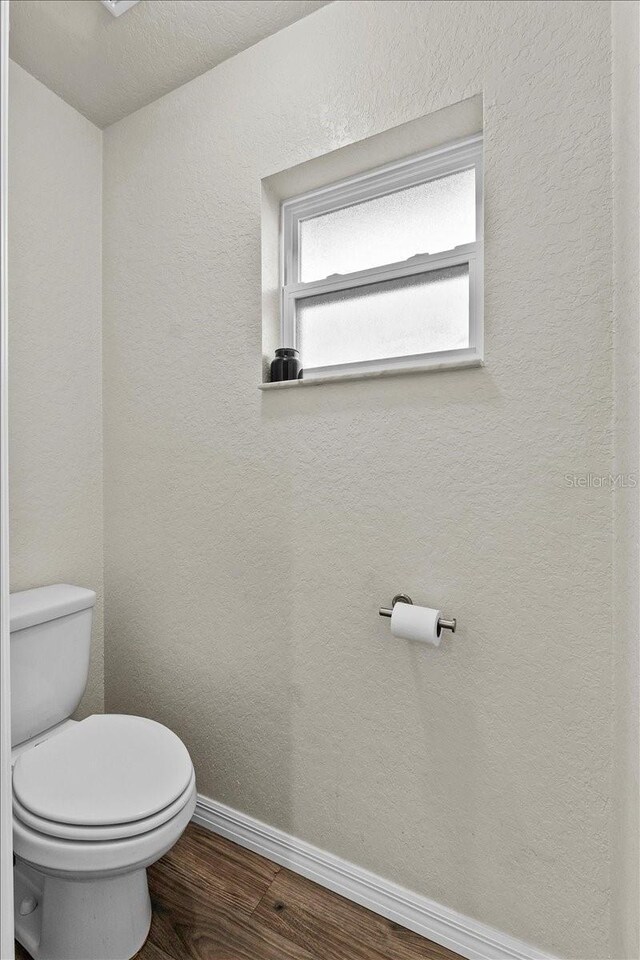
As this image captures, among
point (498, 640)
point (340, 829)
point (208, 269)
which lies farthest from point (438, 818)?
point (208, 269)

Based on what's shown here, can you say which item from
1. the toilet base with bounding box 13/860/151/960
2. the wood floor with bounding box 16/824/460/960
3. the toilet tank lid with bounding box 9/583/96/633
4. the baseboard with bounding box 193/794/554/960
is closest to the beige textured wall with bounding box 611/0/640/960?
the baseboard with bounding box 193/794/554/960

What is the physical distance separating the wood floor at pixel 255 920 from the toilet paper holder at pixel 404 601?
773 mm

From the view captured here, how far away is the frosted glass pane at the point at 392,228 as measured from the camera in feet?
4.08

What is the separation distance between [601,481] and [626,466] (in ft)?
0.20

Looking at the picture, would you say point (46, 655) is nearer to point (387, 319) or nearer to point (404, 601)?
point (404, 601)

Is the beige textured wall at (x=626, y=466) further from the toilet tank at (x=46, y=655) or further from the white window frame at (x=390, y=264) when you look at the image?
the toilet tank at (x=46, y=655)

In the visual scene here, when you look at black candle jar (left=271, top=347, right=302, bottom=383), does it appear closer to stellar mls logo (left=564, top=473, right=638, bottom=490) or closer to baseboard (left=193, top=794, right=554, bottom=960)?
stellar mls logo (left=564, top=473, right=638, bottom=490)

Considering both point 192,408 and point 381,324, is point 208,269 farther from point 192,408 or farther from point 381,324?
point 381,324

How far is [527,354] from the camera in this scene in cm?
102

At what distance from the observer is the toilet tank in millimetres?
1271

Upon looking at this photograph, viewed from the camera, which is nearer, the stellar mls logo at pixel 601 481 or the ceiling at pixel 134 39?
the stellar mls logo at pixel 601 481

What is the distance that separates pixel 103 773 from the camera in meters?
1.10

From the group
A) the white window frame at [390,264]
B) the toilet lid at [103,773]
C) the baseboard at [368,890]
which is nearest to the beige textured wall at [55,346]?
the toilet lid at [103,773]

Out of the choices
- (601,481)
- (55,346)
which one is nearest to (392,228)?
(601,481)
